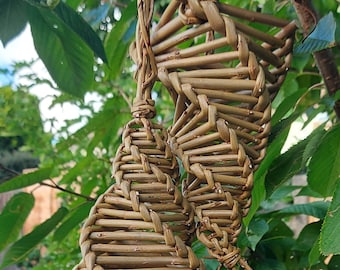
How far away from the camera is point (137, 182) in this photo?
376 mm

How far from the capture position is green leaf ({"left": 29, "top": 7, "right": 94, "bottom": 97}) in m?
0.60

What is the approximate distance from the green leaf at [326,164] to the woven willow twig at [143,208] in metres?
0.22

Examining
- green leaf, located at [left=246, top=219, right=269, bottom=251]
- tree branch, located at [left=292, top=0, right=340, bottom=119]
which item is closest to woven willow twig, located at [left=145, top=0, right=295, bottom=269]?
tree branch, located at [left=292, top=0, right=340, bottom=119]

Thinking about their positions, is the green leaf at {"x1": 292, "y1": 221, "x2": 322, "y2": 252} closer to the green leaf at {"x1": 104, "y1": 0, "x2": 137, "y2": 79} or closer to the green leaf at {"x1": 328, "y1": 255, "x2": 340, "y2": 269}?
the green leaf at {"x1": 328, "y1": 255, "x2": 340, "y2": 269}

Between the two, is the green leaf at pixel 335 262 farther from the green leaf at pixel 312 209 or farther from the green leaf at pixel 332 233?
the green leaf at pixel 332 233

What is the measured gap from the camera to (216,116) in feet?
1.22

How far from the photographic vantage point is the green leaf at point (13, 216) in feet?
2.29

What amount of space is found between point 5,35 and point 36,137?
127 centimetres

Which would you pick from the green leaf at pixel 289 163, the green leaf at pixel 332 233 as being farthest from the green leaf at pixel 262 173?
the green leaf at pixel 332 233

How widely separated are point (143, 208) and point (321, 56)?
312 mm

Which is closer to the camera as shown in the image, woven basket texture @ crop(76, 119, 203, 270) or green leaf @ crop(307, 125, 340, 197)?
woven basket texture @ crop(76, 119, 203, 270)

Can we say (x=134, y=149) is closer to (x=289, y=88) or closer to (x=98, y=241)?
(x=98, y=241)

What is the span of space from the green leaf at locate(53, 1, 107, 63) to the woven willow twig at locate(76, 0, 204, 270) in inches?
7.8

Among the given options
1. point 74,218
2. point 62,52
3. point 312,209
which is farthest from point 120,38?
point 312,209
